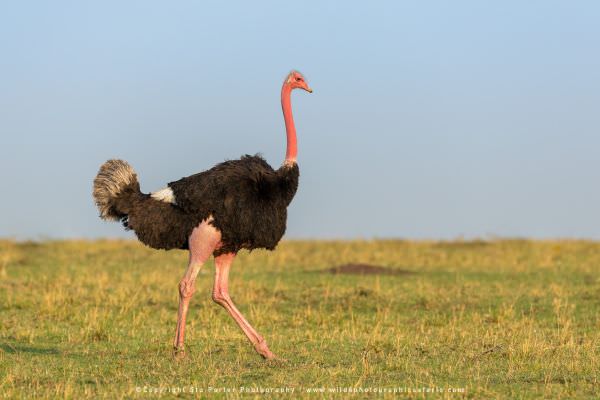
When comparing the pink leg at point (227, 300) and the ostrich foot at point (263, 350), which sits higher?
the pink leg at point (227, 300)

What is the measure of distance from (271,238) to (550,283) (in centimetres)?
1051

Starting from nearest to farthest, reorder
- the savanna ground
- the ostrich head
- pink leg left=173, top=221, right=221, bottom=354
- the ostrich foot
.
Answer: the savanna ground → the ostrich foot → pink leg left=173, top=221, right=221, bottom=354 → the ostrich head

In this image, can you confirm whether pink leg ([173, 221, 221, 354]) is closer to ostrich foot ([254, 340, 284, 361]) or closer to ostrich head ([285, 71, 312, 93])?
ostrich foot ([254, 340, 284, 361])

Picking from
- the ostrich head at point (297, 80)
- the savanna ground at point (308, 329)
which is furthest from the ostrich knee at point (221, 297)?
the ostrich head at point (297, 80)

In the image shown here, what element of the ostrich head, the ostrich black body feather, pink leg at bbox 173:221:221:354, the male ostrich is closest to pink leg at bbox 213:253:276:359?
the male ostrich

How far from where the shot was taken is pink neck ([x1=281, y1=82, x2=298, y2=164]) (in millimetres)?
10469

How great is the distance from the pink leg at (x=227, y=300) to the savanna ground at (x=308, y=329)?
0.67 ft

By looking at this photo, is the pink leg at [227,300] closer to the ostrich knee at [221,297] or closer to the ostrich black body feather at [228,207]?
the ostrich knee at [221,297]

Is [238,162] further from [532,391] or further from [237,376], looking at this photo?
[532,391]

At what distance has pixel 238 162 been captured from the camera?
10.4m

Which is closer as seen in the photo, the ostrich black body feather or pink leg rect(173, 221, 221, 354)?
the ostrich black body feather

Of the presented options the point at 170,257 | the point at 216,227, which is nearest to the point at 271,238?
the point at 216,227

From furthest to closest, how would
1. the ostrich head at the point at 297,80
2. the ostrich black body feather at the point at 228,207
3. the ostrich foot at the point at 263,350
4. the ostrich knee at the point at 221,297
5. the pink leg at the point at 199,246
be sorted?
the ostrich head at the point at 297,80
the ostrich knee at the point at 221,297
the pink leg at the point at 199,246
the ostrich black body feather at the point at 228,207
the ostrich foot at the point at 263,350

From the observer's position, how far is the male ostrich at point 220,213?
32.9 feet
